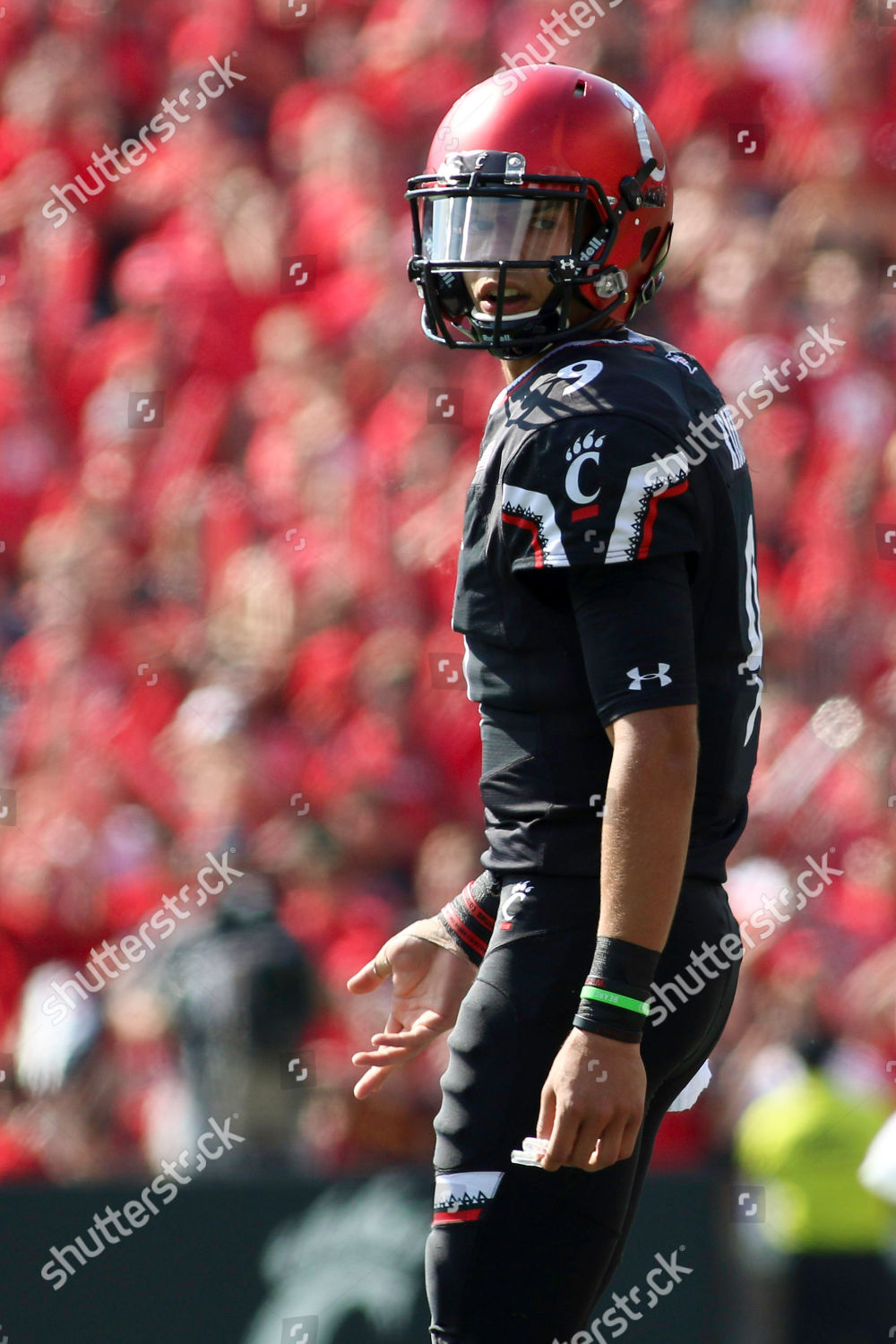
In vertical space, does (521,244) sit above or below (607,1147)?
above

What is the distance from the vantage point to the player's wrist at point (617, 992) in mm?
2025

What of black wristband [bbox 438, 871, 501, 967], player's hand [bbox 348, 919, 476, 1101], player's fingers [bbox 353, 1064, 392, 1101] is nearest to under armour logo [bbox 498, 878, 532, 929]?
black wristband [bbox 438, 871, 501, 967]

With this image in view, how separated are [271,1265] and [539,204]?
2.96m

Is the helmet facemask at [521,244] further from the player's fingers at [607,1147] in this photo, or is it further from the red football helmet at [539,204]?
the player's fingers at [607,1147]

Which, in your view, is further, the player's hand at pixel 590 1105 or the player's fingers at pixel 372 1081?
the player's fingers at pixel 372 1081

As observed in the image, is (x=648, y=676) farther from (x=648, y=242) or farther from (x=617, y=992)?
(x=648, y=242)

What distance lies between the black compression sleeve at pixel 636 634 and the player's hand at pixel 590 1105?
37 centimetres

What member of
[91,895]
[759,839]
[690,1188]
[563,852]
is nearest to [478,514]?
[563,852]

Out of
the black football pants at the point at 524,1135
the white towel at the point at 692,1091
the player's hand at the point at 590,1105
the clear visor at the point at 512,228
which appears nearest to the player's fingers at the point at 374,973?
the black football pants at the point at 524,1135

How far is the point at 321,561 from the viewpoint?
5.88 m

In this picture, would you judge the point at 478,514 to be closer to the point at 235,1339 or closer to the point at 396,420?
the point at 235,1339

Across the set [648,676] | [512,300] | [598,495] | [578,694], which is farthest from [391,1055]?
[512,300]

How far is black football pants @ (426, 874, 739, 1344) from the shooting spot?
7.04 feet

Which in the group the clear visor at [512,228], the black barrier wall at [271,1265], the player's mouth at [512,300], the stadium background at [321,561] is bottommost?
the black barrier wall at [271,1265]
